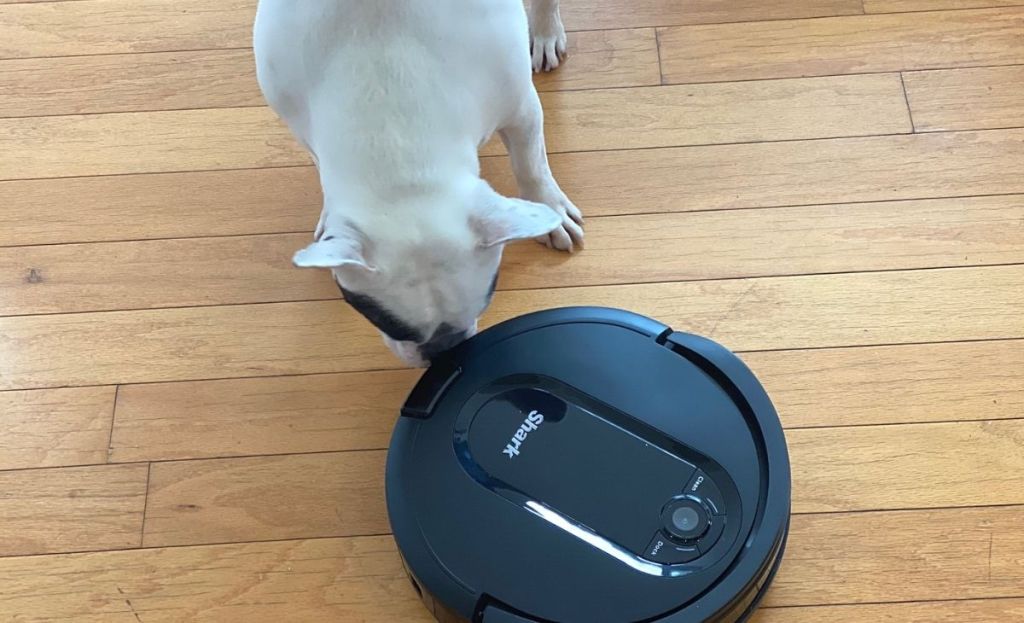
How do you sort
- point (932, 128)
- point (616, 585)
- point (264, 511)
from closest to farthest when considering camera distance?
1. point (616, 585)
2. point (264, 511)
3. point (932, 128)

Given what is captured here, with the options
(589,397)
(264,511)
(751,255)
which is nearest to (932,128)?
(751,255)

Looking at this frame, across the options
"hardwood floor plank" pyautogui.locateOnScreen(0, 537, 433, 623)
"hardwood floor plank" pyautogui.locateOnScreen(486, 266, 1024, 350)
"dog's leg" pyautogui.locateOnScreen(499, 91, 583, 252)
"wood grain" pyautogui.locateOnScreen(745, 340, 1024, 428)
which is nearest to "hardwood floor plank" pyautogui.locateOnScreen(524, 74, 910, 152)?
"dog's leg" pyautogui.locateOnScreen(499, 91, 583, 252)

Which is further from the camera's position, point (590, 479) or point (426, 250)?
point (590, 479)

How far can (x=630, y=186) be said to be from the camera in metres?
2.02

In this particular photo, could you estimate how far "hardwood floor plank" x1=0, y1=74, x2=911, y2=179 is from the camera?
2.07m

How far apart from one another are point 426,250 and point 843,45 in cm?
123

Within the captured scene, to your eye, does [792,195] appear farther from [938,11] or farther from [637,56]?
[938,11]

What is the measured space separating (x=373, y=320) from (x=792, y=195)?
92 cm

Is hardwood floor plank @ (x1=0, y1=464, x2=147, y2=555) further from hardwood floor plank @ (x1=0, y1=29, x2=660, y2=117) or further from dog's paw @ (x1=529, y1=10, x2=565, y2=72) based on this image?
dog's paw @ (x1=529, y1=10, x2=565, y2=72)

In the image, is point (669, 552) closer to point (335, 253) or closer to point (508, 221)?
point (508, 221)

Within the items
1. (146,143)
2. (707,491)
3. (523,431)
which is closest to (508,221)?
Result: (523,431)

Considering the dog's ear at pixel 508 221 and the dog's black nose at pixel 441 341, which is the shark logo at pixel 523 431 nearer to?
the dog's black nose at pixel 441 341

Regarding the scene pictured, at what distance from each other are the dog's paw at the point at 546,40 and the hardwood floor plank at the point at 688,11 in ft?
0.34

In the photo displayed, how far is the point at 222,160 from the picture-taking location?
211 cm
